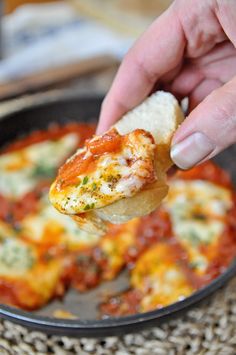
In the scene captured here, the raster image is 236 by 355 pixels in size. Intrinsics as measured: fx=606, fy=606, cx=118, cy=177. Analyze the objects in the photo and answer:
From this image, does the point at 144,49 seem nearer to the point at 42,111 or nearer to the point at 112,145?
the point at 112,145

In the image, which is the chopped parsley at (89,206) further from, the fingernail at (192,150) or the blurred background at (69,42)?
the blurred background at (69,42)

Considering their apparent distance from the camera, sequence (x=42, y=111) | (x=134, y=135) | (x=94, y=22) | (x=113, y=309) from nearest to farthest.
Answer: (x=134, y=135) < (x=113, y=309) < (x=42, y=111) < (x=94, y=22)

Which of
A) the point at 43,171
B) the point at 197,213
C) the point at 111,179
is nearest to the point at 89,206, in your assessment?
the point at 111,179

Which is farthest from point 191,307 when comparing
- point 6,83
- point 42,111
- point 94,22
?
point 94,22

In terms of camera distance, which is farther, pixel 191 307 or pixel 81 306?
pixel 81 306

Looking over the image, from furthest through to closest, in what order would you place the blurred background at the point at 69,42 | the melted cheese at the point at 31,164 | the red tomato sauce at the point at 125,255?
the blurred background at the point at 69,42, the melted cheese at the point at 31,164, the red tomato sauce at the point at 125,255

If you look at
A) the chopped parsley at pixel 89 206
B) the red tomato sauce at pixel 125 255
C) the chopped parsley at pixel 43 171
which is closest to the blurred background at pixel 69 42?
the chopped parsley at pixel 43 171

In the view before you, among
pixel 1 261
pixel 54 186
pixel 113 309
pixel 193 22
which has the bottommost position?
pixel 113 309
